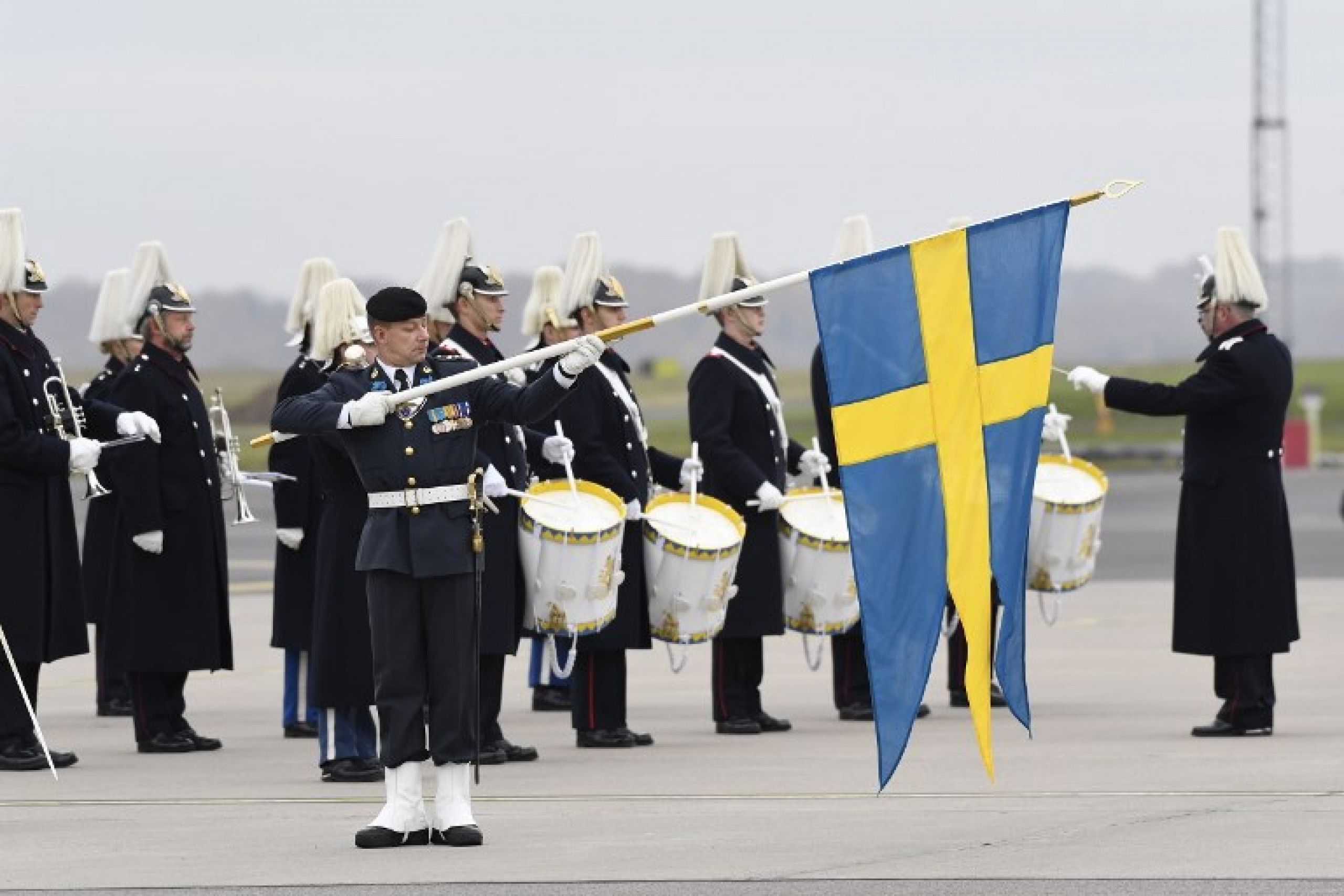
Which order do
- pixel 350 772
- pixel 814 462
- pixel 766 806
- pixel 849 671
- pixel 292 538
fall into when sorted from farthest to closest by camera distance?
pixel 814 462 → pixel 849 671 → pixel 292 538 → pixel 350 772 → pixel 766 806

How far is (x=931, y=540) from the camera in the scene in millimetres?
9188

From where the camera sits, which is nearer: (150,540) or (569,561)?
(569,561)

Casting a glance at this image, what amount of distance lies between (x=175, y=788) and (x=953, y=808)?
3.11m

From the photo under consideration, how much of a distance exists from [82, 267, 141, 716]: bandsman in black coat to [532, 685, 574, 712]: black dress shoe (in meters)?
2.07

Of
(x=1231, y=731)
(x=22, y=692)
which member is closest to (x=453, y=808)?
(x=22, y=692)

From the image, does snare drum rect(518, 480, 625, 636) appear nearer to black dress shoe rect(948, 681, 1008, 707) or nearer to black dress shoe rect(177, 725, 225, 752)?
black dress shoe rect(177, 725, 225, 752)

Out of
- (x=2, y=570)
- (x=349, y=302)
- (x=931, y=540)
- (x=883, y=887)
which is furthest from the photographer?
(x=2, y=570)

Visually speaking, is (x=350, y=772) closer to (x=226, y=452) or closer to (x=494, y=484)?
(x=494, y=484)

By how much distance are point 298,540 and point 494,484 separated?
1.66 m

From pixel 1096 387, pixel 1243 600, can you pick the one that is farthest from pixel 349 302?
pixel 1243 600

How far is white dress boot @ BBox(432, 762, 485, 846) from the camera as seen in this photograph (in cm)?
928

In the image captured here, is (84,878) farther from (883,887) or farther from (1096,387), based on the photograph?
(1096,387)

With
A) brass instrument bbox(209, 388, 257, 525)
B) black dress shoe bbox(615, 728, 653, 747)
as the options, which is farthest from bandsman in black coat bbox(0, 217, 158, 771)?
black dress shoe bbox(615, 728, 653, 747)

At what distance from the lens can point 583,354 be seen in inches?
350
